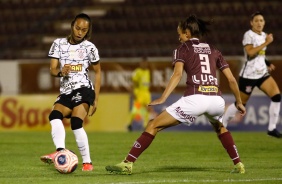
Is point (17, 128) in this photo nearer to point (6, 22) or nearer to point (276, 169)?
point (6, 22)

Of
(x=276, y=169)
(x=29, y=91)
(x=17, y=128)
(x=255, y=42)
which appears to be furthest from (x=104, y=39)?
(x=276, y=169)

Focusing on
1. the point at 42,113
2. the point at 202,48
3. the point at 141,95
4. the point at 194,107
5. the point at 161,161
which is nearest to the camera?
the point at 194,107

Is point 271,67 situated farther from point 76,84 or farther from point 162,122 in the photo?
point 162,122

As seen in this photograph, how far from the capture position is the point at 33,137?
1698cm

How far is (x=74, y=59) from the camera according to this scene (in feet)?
32.1

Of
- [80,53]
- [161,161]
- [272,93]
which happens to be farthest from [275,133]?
[80,53]

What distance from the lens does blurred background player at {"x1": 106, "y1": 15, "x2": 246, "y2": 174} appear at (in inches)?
347

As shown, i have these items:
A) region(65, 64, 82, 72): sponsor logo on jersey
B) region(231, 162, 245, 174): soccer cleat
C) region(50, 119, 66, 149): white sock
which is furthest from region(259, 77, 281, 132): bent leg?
region(50, 119, 66, 149): white sock

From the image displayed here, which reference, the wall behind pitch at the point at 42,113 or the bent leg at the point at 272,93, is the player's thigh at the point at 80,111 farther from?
the wall behind pitch at the point at 42,113

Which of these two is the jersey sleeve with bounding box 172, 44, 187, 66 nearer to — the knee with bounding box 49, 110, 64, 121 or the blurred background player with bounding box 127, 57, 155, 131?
the knee with bounding box 49, 110, 64, 121

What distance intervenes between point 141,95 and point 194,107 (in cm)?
1176

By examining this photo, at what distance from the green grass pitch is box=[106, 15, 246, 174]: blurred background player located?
0.43 metres

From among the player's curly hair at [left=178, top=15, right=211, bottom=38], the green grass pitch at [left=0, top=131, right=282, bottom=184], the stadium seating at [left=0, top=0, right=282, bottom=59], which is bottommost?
the green grass pitch at [left=0, top=131, right=282, bottom=184]

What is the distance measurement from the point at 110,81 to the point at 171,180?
44.9 ft
